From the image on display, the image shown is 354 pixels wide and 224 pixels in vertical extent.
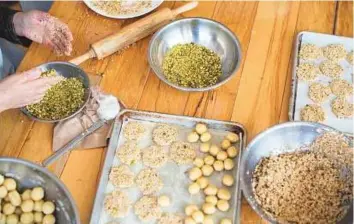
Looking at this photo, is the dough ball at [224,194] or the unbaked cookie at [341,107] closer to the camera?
the dough ball at [224,194]

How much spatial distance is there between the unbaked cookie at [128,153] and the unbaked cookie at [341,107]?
1.74ft

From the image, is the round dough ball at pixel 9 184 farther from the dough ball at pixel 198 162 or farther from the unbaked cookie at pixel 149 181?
the dough ball at pixel 198 162

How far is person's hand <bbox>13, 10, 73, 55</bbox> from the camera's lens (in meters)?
1.33

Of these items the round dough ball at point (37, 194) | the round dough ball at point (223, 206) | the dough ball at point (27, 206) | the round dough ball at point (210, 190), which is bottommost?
the round dough ball at point (223, 206)

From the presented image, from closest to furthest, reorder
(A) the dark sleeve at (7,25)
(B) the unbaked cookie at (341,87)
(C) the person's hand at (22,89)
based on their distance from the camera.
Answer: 1. (C) the person's hand at (22,89)
2. (B) the unbaked cookie at (341,87)
3. (A) the dark sleeve at (7,25)

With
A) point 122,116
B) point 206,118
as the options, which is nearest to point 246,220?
point 206,118

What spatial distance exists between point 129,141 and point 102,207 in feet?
0.62

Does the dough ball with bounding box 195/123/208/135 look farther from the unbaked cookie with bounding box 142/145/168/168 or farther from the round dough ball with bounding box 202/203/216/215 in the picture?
the round dough ball with bounding box 202/203/216/215

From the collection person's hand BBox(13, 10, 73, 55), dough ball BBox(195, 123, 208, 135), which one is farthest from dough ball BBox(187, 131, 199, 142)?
person's hand BBox(13, 10, 73, 55)

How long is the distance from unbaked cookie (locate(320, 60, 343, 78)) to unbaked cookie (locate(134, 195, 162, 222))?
1.97ft

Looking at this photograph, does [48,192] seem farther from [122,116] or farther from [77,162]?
[122,116]

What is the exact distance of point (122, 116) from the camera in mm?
1239

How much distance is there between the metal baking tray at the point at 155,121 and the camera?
108 cm

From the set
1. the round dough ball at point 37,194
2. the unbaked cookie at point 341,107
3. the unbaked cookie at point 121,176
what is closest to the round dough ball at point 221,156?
the unbaked cookie at point 121,176
